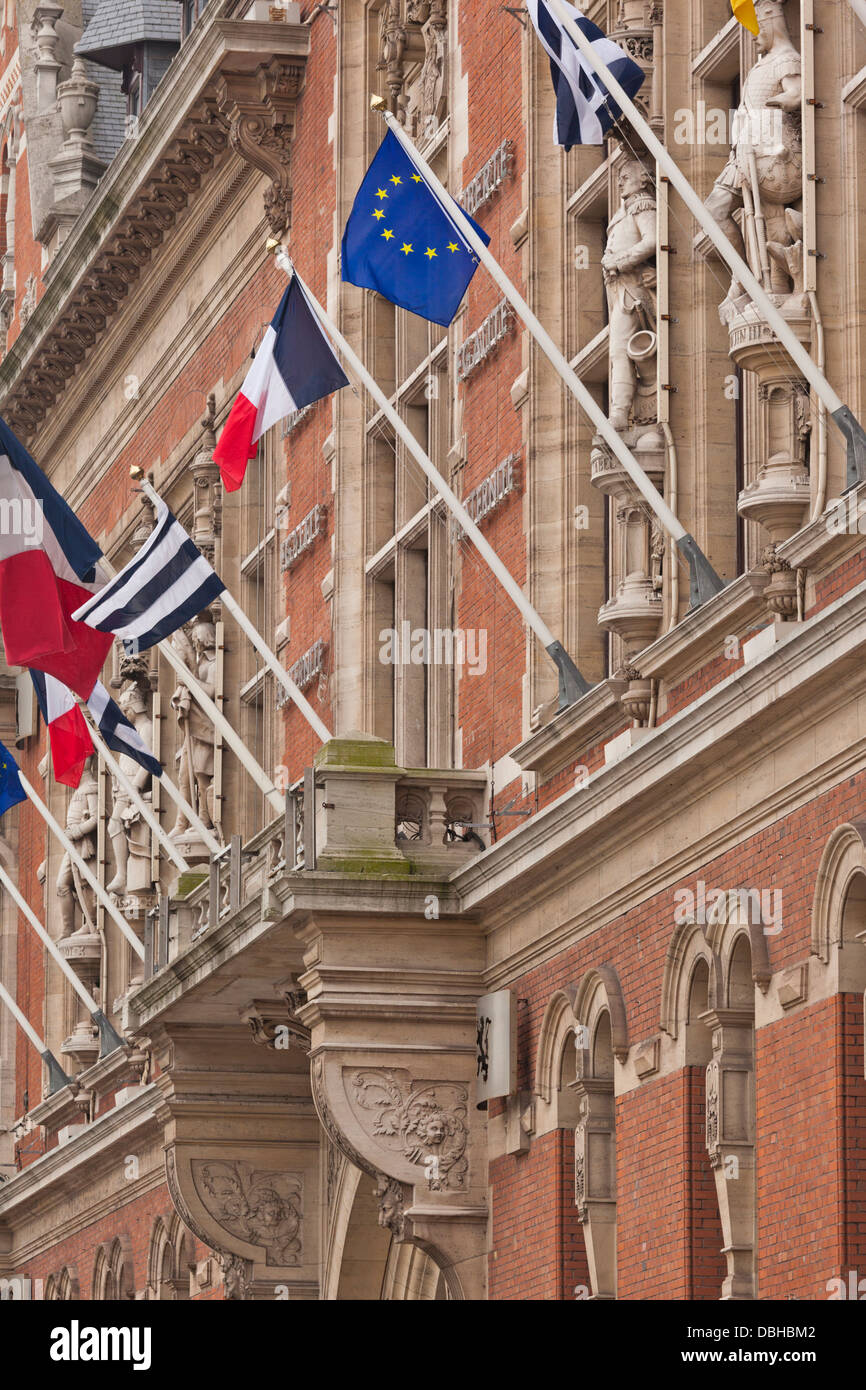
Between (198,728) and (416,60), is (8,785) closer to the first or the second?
(198,728)

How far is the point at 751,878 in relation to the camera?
1869 centimetres

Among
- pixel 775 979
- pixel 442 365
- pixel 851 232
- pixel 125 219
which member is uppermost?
pixel 125 219

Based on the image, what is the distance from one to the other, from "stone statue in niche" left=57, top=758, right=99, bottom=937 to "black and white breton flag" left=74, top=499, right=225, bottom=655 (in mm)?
14298

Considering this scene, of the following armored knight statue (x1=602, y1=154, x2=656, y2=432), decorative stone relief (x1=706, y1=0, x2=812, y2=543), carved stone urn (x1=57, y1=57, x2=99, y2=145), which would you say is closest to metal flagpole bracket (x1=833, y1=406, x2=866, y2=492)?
decorative stone relief (x1=706, y1=0, x2=812, y2=543)

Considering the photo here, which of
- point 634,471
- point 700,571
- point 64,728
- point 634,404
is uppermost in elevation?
point 64,728

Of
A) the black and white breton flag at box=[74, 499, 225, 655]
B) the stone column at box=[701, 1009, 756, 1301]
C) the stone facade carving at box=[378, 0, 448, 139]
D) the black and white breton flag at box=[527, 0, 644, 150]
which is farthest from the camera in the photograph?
the stone facade carving at box=[378, 0, 448, 139]

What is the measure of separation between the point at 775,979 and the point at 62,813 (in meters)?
26.1

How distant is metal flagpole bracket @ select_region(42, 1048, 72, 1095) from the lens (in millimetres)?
38781

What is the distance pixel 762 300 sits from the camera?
17609 mm

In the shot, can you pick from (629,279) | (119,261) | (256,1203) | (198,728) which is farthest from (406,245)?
(119,261)

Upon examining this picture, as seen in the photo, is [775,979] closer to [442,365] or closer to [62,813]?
[442,365]

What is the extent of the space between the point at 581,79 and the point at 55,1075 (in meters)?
22.4

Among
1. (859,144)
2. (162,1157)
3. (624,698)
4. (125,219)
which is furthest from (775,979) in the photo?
(125,219)

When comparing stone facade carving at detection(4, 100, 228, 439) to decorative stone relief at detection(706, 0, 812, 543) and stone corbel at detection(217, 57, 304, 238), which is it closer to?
stone corbel at detection(217, 57, 304, 238)
